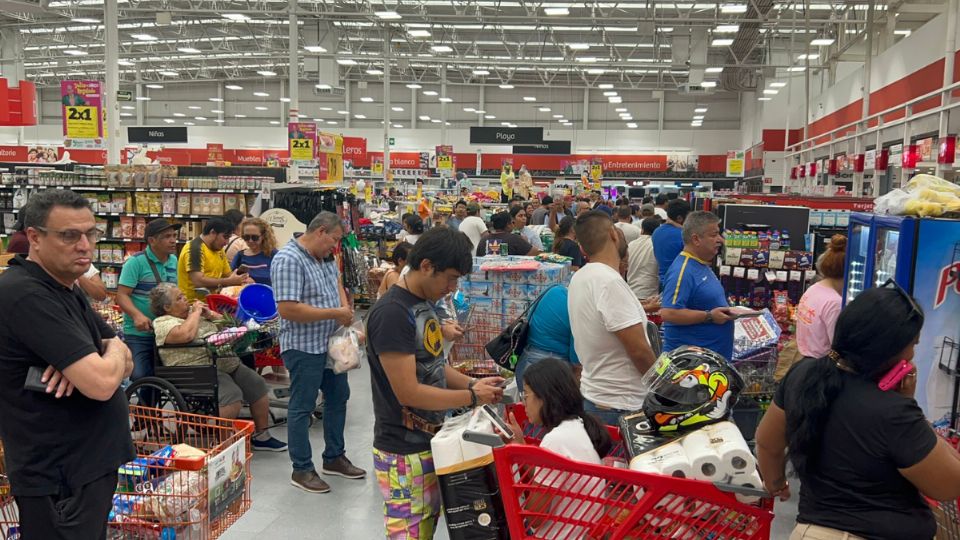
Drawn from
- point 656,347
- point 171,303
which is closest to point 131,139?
point 171,303

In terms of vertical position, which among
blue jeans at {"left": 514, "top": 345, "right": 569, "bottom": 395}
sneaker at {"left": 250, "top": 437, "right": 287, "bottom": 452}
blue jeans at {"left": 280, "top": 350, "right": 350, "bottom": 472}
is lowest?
sneaker at {"left": 250, "top": 437, "right": 287, "bottom": 452}

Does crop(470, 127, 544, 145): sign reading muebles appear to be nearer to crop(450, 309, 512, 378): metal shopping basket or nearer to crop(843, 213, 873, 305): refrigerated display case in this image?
crop(450, 309, 512, 378): metal shopping basket

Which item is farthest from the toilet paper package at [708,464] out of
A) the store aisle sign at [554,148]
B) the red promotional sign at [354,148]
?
the store aisle sign at [554,148]

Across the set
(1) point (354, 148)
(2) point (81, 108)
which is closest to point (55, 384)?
(2) point (81, 108)

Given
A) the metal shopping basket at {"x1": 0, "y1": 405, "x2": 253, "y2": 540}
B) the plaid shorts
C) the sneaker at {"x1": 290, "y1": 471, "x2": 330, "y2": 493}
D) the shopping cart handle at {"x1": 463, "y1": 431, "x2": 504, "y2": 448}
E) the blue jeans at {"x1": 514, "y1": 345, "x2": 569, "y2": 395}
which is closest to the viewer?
the shopping cart handle at {"x1": 463, "y1": 431, "x2": 504, "y2": 448}

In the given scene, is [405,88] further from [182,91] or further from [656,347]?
[656,347]

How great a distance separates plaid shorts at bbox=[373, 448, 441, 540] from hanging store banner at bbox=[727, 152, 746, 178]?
30093 mm

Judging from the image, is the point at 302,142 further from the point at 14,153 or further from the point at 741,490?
the point at 14,153

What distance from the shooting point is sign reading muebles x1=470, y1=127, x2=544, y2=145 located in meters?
27.7

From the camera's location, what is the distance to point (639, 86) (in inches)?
1351

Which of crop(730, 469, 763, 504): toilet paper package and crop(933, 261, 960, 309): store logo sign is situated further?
crop(933, 261, 960, 309): store logo sign

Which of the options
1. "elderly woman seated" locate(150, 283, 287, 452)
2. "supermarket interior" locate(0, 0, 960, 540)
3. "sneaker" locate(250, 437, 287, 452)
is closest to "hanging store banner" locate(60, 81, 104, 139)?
"supermarket interior" locate(0, 0, 960, 540)

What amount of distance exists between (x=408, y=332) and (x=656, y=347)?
156 centimetres

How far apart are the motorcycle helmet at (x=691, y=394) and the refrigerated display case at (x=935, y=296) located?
83 centimetres
